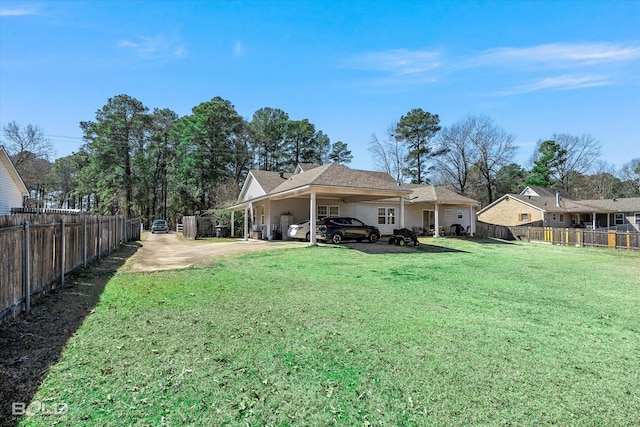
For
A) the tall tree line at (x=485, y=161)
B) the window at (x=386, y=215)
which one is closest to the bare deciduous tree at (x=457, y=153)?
the tall tree line at (x=485, y=161)

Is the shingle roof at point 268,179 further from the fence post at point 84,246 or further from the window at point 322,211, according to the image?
the fence post at point 84,246

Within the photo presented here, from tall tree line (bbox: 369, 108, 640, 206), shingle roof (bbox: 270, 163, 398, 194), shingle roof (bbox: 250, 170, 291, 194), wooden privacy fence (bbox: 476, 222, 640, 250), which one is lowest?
wooden privacy fence (bbox: 476, 222, 640, 250)

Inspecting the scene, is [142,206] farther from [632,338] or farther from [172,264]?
[632,338]

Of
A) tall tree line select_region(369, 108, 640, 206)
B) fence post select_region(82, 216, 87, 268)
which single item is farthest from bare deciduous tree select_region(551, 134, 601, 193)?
fence post select_region(82, 216, 87, 268)

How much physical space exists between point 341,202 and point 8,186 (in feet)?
62.7


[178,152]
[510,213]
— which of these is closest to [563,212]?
[510,213]

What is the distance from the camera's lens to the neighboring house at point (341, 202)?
1672 centimetres

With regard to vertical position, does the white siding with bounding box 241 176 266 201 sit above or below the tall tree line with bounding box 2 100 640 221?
below

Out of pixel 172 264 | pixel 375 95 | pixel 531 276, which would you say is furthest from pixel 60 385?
pixel 375 95

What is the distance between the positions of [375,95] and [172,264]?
16803 mm

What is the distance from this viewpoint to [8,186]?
57.6ft

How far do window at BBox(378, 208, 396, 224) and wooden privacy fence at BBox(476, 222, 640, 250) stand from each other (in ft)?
29.2

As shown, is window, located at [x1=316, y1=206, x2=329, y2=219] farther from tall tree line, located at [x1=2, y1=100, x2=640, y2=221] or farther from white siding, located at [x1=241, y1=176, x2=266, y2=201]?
tall tree line, located at [x1=2, y1=100, x2=640, y2=221]

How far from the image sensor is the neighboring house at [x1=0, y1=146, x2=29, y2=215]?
16.6 m
